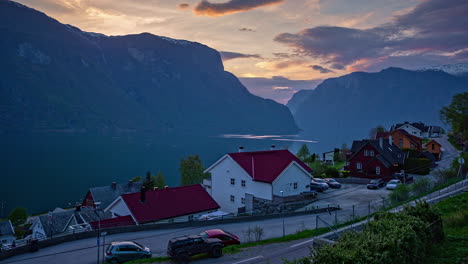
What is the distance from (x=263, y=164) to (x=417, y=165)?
2852 cm

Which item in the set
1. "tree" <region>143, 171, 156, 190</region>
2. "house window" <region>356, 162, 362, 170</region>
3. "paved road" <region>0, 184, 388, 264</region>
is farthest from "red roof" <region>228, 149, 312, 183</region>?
"tree" <region>143, 171, 156, 190</region>

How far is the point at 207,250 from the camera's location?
18.7m

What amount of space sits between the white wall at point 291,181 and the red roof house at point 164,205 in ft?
25.9

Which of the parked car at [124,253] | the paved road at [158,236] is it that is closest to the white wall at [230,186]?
the paved road at [158,236]

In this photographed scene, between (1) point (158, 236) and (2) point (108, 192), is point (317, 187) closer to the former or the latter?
(1) point (158, 236)

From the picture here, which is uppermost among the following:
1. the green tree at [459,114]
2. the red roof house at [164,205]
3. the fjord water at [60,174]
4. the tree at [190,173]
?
the green tree at [459,114]

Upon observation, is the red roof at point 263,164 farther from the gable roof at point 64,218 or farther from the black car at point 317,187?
the gable roof at point 64,218

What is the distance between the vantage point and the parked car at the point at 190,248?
59.5 feet

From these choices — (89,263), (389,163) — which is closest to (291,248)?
(89,263)

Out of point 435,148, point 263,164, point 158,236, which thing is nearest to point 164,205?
point 158,236

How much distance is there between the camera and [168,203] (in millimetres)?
38656

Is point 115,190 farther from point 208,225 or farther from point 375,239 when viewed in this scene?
point 375,239

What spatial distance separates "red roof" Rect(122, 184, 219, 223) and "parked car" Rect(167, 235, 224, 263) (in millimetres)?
18213

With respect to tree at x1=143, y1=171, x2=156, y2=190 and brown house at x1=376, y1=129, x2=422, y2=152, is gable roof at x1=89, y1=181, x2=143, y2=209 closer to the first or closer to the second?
tree at x1=143, y1=171, x2=156, y2=190
